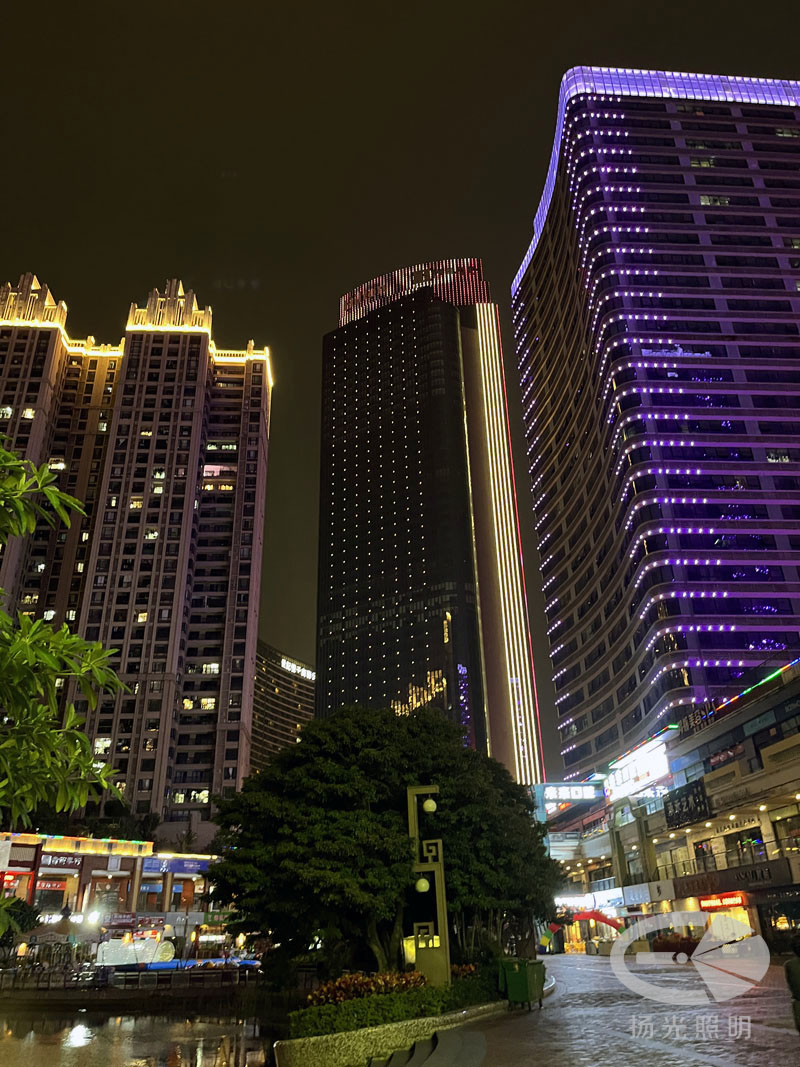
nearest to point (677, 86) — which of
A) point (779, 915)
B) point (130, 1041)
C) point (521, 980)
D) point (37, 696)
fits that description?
point (779, 915)

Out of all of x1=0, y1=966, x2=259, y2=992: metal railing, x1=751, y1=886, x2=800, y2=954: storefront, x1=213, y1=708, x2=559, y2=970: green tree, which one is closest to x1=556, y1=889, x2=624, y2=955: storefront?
x1=751, y1=886, x2=800, y2=954: storefront

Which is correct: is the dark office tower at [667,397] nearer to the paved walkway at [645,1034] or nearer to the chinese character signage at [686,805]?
the chinese character signage at [686,805]

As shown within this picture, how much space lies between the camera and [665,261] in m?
111

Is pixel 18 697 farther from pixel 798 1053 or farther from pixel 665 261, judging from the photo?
pixel 665 261

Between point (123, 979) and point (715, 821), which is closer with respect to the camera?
point (123, 979)

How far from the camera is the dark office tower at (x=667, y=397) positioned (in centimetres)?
9194

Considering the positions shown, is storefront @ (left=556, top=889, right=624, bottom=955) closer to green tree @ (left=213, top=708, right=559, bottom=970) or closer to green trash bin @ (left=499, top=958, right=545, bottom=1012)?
green tree @ (left=213, top=708, right=559, bottom=970)

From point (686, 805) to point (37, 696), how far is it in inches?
2556

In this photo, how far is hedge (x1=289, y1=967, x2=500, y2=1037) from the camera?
16.7 meters

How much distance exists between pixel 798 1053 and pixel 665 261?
11403cm

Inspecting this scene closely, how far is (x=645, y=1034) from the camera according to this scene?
1609cm

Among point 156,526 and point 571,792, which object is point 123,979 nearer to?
point 571,792

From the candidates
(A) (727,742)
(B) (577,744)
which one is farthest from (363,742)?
(B) (577,744)

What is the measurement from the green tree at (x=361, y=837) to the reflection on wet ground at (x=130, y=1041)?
3.51 m
